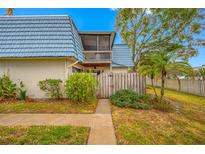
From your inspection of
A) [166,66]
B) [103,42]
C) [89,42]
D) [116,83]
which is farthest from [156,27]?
[116,83]

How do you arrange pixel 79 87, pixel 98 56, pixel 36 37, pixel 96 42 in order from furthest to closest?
pixel 96 42 → pixel 98 56 → pixel 36 37 → pixel 79 87

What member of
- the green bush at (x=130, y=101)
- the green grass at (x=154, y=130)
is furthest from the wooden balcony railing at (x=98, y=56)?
the green grass at (x=154, y=130)

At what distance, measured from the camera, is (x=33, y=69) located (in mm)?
9859

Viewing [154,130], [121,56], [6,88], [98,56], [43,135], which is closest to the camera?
[43,135]

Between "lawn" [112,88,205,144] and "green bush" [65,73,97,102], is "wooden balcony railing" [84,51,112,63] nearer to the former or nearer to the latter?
"green bush" [65,73,97,102]

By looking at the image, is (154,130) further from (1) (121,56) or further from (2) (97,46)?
(1) (121,56)

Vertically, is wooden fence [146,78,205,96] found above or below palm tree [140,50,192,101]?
below

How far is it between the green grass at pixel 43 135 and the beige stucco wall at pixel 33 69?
17.1 ft

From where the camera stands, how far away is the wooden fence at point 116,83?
10.2m

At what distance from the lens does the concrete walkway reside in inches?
163

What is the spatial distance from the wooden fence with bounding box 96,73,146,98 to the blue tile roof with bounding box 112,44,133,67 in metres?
7.19

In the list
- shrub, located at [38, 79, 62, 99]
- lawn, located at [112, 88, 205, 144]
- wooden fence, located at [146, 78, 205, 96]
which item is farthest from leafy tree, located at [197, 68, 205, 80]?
shrub, located at [38, 79, 62, 99]

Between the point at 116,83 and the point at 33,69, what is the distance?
5.09 m
